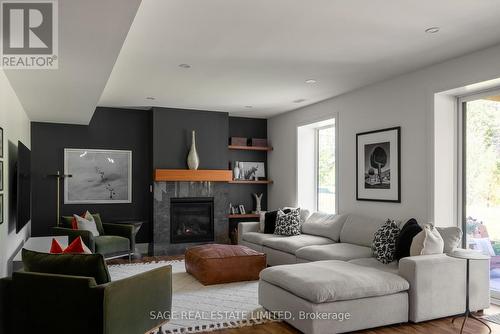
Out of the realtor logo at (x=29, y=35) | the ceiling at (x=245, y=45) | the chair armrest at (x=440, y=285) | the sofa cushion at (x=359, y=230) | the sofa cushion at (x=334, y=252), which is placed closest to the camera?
the realtor logo at (x=29, y=35)

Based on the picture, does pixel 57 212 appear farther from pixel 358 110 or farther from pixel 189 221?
pixel 358 110

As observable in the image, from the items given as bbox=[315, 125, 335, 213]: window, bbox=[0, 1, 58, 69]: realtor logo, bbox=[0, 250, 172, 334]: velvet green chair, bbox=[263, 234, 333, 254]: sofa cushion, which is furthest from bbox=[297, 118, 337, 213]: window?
bbox=[0, 250, 172, 334]: velvet green chair

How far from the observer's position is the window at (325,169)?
677 centimetres

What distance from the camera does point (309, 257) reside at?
4.88 meters

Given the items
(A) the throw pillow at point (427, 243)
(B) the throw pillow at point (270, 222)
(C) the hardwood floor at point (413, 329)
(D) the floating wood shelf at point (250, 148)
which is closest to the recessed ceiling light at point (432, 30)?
(A) the throw pillow at point (427, 243)

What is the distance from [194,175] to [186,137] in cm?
69

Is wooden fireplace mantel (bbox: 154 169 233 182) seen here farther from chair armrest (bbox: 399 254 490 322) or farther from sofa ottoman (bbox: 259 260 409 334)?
chair armrest (bbox: 399 254 490 322)

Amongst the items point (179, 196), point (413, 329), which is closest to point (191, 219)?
point (179, 196)

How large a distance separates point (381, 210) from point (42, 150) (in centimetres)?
521

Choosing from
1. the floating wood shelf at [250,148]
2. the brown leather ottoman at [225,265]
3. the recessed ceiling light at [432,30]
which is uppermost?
the recessed ceiling light at [432,30]

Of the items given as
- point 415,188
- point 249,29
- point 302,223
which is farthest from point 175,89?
point 415,188

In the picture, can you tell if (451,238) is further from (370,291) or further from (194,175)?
(194,175)

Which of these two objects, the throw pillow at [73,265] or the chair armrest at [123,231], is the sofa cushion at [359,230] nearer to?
the chair armrest at [123,231]

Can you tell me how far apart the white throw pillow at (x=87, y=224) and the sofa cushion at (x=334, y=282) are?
313 centimetres
